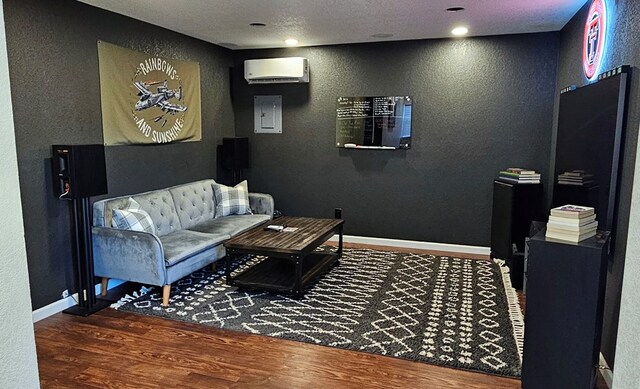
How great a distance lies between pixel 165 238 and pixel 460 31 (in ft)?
12.2

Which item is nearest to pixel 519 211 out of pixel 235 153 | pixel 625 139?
pixel 625 139

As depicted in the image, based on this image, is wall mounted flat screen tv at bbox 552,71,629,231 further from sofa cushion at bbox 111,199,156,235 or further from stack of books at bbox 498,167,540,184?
sofa cushion at bbox 111,199,156,235

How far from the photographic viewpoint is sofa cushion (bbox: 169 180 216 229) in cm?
481

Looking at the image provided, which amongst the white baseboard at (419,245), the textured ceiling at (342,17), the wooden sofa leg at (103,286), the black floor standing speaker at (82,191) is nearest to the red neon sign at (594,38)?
the textured ceiling at (342,17)

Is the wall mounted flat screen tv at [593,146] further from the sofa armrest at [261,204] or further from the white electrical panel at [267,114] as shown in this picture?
the white electrical panel at [267,114]

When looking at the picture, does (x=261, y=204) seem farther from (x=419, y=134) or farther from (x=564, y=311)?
(x=564, y=311)

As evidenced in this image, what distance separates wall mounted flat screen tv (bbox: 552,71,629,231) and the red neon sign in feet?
0.72

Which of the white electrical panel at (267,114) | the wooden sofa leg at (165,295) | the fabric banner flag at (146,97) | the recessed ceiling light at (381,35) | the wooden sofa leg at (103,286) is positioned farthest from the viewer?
the white electrical panel at (267,114)

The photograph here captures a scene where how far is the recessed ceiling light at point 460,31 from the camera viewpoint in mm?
4703

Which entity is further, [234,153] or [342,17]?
[234,153]

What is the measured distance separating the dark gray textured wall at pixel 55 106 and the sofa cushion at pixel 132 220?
38 cm

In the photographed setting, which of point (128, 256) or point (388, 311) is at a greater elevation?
point (128, 256)


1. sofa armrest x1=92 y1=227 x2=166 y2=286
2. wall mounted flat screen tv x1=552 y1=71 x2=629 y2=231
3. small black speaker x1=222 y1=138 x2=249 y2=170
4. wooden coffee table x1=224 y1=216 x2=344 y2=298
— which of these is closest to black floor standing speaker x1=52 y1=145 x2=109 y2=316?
sofa armrest x1=92 y1=227 x2=166 y2=286

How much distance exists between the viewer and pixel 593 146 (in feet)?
9.41
